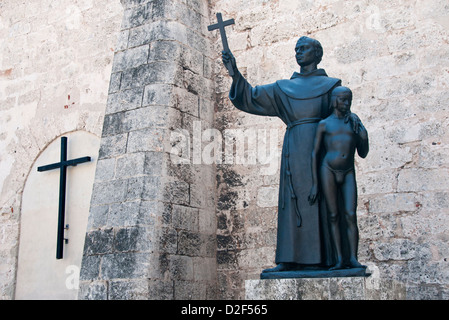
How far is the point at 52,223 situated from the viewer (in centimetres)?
670

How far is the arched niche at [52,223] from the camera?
639 centimetres

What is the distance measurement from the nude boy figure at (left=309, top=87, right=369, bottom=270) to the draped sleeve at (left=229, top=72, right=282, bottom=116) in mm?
455

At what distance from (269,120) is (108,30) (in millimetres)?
2372

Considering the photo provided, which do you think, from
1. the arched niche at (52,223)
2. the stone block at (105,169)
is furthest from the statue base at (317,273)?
the arched niche at (52,223)

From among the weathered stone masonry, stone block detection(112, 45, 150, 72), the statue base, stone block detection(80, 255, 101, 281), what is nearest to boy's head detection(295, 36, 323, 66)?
the statue base

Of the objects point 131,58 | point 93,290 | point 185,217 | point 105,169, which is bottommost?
point 93,290

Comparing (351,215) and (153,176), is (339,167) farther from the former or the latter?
(153,176)

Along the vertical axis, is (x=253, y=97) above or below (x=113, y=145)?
above

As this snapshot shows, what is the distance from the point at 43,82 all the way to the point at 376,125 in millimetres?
4107

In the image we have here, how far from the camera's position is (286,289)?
11.9 feet

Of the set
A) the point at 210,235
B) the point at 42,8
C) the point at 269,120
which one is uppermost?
the point at 42,8

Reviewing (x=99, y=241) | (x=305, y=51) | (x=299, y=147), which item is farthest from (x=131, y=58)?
(x=299, y=147)
